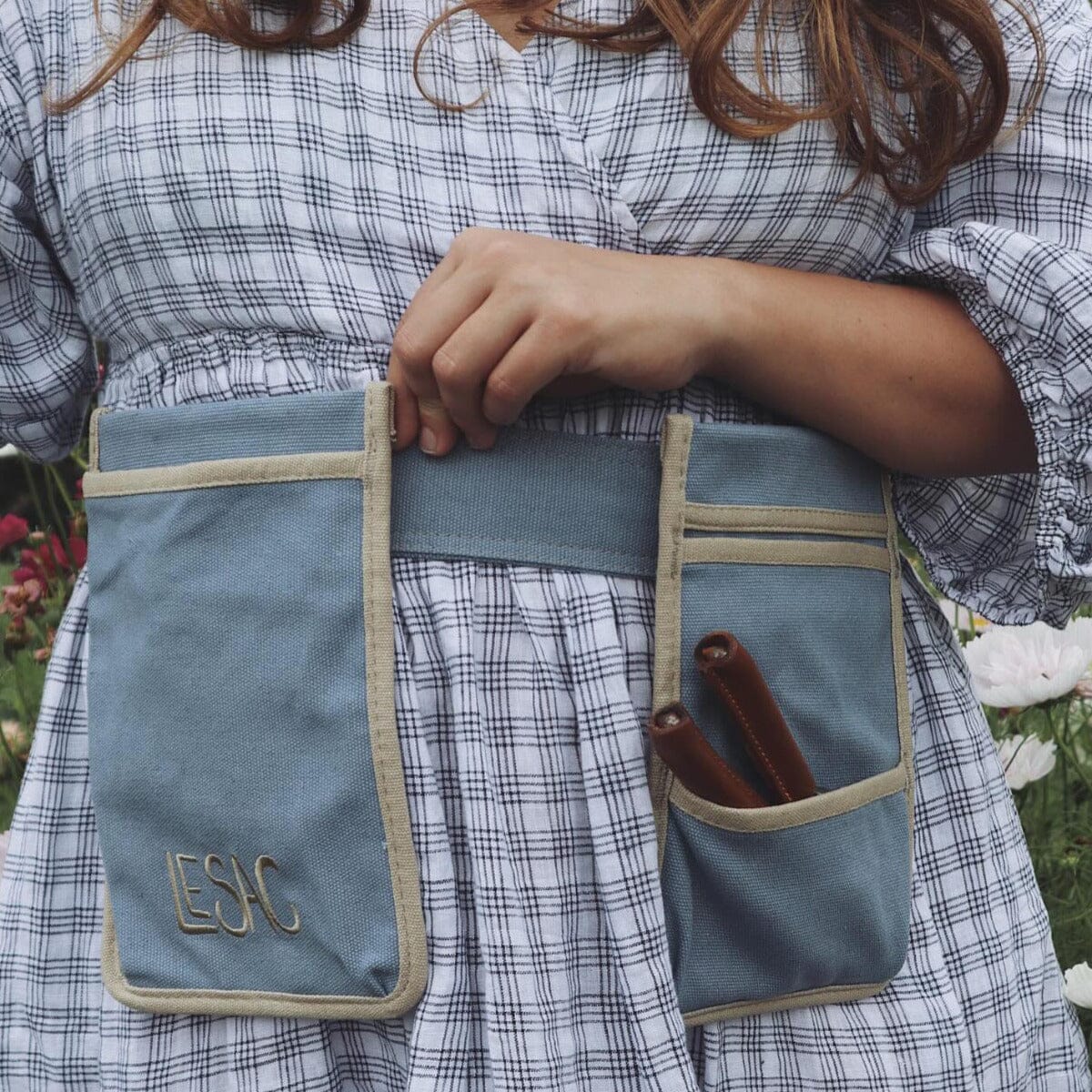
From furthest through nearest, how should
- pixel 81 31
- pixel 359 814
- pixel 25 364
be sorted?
pixel 25 364
pixel 81 31
pixel 359 814

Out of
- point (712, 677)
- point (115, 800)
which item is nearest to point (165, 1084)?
point (115, 800)

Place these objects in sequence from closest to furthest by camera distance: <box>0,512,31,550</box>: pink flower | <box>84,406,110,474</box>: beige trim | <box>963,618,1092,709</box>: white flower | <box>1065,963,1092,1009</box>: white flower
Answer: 1. <box>84,406,110,474</box>: beige trim
2. <box>1065,963,1092,1009</box>: white flower
3. <box>963,618,1092,709</box>: white flower
4. <box>0,512,31,550</box>: pink flower

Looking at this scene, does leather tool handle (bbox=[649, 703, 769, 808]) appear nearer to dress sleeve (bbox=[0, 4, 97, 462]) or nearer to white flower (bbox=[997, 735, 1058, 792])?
dress sleeve (bbox=[0, 4, 97, 462])

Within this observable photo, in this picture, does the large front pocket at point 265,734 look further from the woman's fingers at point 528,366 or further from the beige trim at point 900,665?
the beige trim at point 900,665

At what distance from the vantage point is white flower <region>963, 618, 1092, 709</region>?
1.47m

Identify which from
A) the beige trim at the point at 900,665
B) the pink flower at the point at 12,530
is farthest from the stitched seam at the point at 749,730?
the pink flower at the point at 12,530

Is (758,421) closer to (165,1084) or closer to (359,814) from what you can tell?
(359,814)

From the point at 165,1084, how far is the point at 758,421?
56cm

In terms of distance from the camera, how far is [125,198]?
845 mm

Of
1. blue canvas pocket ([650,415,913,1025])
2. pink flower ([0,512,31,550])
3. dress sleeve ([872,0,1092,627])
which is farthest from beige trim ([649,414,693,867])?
pink flower ([0,512,31,550])

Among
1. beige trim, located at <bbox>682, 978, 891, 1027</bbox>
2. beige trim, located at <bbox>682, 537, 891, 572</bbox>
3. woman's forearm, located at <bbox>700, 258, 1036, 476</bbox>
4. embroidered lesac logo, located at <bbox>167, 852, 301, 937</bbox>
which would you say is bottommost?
beige trim, located at <bbox>682, 978, 891, 1027</bbox>

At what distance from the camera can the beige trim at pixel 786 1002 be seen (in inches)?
32.1

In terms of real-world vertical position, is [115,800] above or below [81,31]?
below

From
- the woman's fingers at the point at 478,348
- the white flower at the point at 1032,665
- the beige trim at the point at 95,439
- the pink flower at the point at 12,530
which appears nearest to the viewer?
the woman's fingers at the point at 478,348
